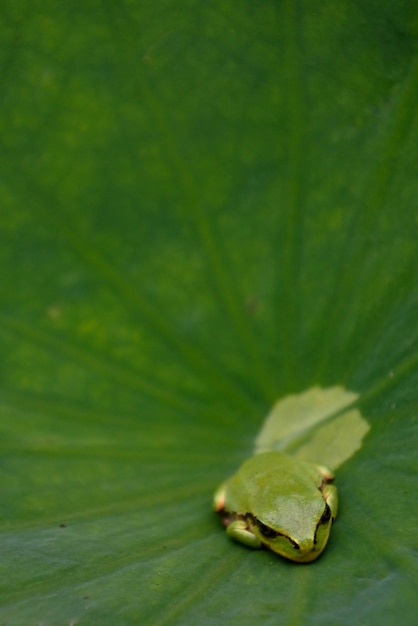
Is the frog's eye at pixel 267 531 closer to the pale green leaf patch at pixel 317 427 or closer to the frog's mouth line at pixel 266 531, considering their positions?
the frog's mouth line at pixel 266 531

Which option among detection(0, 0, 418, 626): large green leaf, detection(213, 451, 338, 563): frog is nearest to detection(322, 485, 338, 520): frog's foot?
detection(213, 451, 338, 563): frog

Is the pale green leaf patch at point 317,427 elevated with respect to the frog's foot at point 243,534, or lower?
elevated

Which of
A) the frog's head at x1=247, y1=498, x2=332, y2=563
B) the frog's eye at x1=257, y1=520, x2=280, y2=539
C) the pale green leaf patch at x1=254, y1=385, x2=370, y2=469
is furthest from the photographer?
the pale green leaf patch at x1=254, y1=385, x2=370, y2=469

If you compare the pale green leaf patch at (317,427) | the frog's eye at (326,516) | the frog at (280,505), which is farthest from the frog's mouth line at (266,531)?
the pale green leaf patch at (317,427)

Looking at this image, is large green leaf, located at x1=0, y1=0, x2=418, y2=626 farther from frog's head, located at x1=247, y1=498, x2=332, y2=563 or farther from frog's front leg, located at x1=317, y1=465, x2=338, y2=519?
frog's head, located at x1=247, y1=498, x2=332, y2=563

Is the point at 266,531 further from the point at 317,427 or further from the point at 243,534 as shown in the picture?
the point at 317,427

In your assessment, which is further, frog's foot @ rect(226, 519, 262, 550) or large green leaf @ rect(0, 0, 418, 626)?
large green leaf @ rect(0, 0, 418, 626)

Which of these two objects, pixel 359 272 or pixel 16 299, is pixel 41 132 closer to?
pixel 16 299
